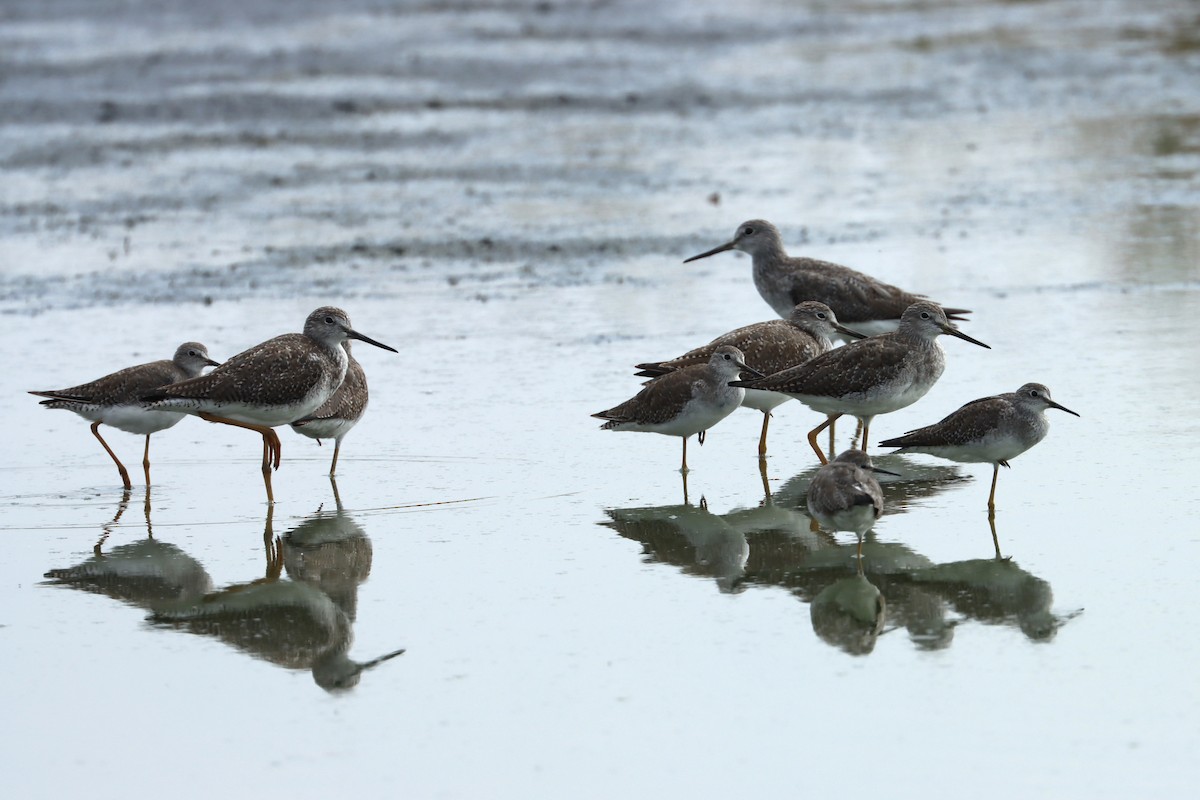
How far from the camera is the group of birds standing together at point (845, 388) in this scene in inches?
311

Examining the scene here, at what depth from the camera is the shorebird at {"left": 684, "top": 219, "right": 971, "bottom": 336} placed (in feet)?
38.9

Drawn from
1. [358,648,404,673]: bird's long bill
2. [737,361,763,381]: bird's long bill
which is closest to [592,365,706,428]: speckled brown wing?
[737,361,763,381]: bird's long bill

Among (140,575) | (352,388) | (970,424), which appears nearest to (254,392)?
(352,388)

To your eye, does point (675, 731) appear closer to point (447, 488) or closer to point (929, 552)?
point (929, 552)

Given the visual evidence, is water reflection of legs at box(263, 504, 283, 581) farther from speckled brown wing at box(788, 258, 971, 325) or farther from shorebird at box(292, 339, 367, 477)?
speckled brown wing at box(788, 258, 971, 325)

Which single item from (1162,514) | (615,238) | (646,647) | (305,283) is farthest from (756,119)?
(646,647)

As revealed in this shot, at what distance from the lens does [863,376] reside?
30.8ft

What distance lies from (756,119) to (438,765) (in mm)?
17756

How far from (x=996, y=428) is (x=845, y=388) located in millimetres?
1243

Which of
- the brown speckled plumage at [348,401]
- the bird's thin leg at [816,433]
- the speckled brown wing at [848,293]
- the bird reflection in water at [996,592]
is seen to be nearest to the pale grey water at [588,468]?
the bird reflection in water at [996,592]

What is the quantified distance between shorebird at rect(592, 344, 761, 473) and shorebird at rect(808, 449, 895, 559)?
165 centimetres

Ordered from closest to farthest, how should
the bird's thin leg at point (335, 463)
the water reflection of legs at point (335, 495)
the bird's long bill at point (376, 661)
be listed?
1. the bird's long bill at point (376, 661)
2. the water reflection of legs at point (335, 495)
3. the bird's thin leg at point (335, 463)

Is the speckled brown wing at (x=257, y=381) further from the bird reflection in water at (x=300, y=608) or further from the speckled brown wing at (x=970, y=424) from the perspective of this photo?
the speckled brown wing at (x=970, y=424)

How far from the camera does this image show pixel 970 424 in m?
8.38
